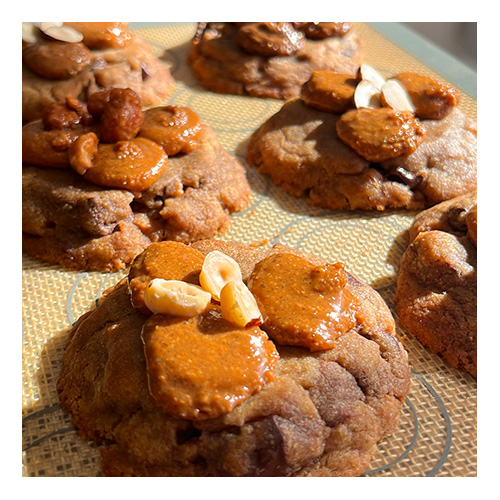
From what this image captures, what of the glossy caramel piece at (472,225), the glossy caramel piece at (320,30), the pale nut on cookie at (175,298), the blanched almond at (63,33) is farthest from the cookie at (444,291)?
the blanched almond at (63,33)

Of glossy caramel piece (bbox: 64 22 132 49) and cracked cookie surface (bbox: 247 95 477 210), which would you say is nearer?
cracked cookie surface (bbox: 247 95 477 210)

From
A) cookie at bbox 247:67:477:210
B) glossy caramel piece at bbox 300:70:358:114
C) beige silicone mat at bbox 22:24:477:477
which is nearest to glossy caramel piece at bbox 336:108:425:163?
cookie at bbox 247:67:477:210

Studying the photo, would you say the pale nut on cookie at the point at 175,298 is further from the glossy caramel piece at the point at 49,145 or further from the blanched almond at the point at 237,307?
the glossy caramel piece at the point at 49,145

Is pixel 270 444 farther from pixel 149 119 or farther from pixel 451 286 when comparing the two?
pixel 149 119

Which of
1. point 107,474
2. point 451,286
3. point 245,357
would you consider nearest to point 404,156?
point 451,286

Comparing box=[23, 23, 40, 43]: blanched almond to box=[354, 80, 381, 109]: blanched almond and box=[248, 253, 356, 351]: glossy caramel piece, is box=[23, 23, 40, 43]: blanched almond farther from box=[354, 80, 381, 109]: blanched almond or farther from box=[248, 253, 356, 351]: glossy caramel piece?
box=[248, 253, 356, 351]: glossy caramel piece

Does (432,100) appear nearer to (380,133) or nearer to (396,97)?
(396,97)

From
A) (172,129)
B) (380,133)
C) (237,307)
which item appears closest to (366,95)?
(380,133)
